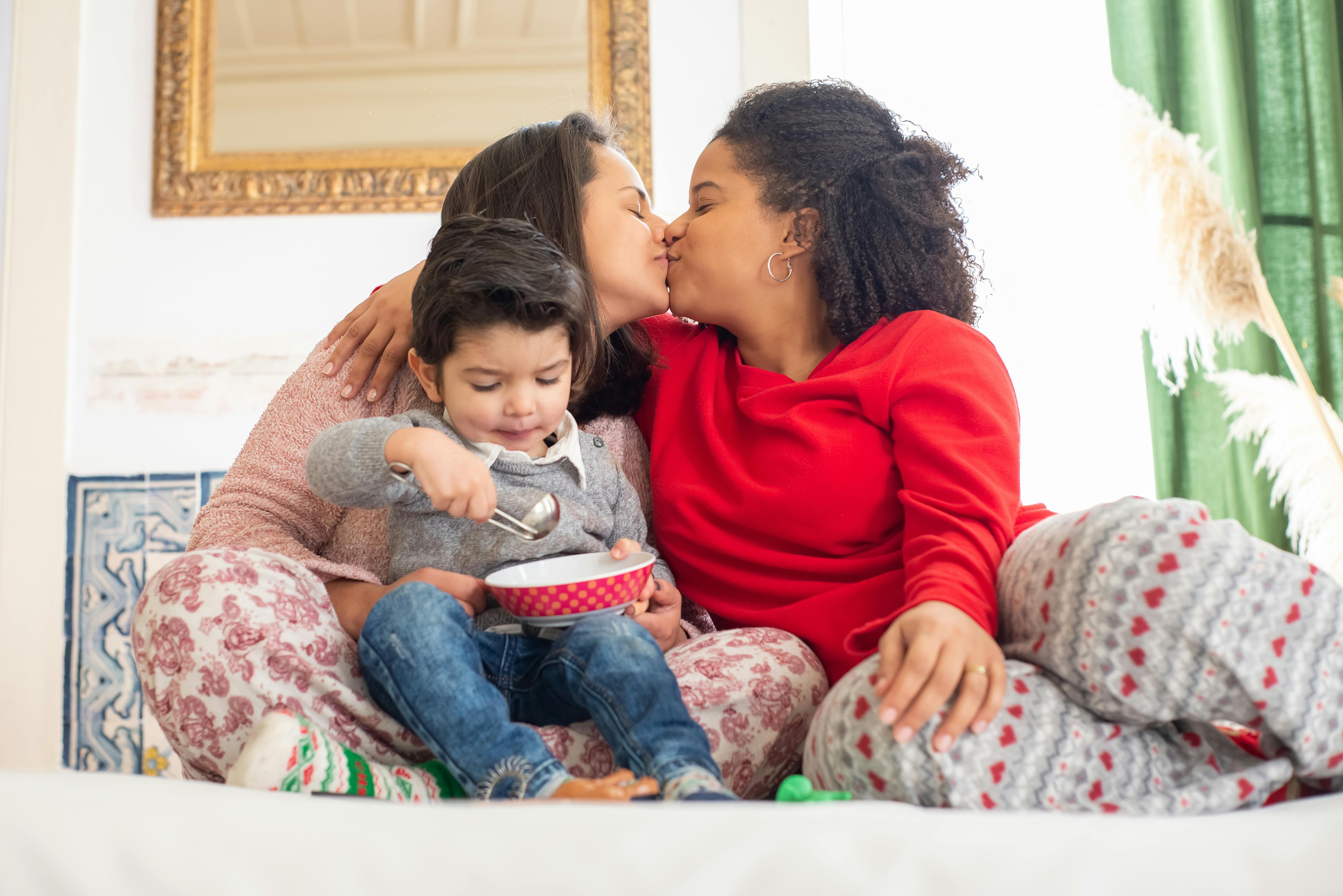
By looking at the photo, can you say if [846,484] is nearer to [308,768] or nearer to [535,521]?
[535,521]

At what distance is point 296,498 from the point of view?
1.22m

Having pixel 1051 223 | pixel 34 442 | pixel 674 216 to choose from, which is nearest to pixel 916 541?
pixel 674 216

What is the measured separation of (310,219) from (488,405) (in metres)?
1.56

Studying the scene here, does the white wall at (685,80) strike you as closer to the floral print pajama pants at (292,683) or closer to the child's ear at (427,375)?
the child's ear at (427,375)

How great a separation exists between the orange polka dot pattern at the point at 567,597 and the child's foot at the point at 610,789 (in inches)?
7.0

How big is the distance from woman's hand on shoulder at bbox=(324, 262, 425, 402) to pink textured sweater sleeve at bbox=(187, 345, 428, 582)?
0.02m

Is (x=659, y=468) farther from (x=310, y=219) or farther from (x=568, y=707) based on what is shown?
(x=310, y=219)

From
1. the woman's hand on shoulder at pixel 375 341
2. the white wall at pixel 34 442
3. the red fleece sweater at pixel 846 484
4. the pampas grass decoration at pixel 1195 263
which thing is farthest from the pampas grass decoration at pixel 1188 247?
the white wall at pixel 34 442

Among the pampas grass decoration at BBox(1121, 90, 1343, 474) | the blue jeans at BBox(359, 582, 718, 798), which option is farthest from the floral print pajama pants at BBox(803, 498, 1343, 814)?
the pampas grass decoration at BBox(1121, 90, 1343, 474)

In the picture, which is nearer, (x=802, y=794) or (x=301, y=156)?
(x=802, y=794)

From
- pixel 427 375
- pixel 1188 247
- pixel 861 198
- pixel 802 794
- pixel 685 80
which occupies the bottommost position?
pixel 802 794

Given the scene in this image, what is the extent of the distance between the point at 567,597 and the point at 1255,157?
2.15 m

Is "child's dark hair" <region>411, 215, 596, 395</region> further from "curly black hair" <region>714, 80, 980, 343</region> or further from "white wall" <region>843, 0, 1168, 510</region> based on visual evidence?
"white wall" <region>843, 0, 1168, 510</region>

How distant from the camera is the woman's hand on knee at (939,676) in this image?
757 millimetres
